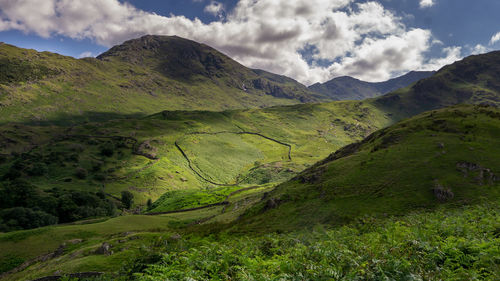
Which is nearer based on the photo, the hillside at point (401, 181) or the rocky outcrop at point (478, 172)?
the hillside at point (401, 181)

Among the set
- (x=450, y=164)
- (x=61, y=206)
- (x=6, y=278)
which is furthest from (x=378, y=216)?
(x=61, y=206)

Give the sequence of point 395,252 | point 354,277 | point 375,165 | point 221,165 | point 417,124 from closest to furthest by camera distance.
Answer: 1. point 354,277
2. point 395,252
3. point 375,165
4. point 417,124
5. point 221,165

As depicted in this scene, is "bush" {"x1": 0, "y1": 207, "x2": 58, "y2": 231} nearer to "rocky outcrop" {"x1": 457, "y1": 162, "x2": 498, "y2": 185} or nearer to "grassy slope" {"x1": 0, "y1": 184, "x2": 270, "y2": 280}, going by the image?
"grassy slope" {"x1": 0, "y1": 184, "x2": 270, "y2": 280}

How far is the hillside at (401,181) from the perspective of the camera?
34.1 meters

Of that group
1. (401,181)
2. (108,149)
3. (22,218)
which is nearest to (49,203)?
(22,218)

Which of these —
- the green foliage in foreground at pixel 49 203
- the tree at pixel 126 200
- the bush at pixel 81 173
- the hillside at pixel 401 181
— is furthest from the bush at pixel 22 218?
the bush at pixel 81 173

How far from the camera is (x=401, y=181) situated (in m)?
39.0

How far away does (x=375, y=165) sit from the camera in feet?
149

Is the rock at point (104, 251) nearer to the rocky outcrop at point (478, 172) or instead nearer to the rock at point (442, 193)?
the rock at point (442, 193)

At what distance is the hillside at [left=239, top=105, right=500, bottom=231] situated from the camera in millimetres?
34062

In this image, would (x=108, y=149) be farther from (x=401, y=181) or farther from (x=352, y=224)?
(x=401, y=181)

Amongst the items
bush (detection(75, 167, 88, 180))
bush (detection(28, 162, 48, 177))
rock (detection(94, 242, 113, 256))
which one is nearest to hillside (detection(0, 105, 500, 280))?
rock (detection(94, 242, 113, 256))

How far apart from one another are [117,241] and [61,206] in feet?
214

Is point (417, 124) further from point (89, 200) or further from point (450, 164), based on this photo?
point (89, 200)
